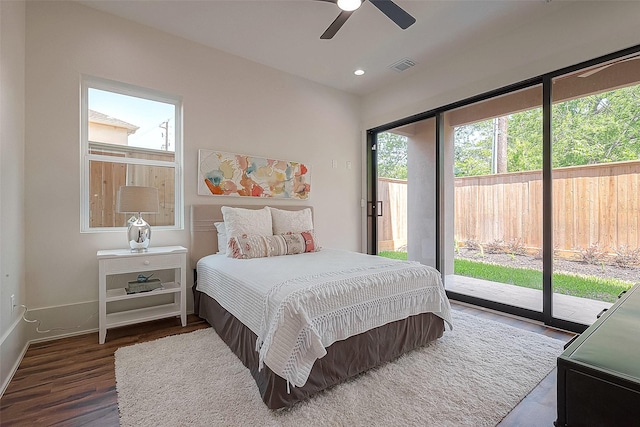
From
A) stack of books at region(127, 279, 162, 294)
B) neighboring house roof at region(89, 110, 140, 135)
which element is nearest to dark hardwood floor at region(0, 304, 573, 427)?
stack of books at region(127, 279, 162, 294)

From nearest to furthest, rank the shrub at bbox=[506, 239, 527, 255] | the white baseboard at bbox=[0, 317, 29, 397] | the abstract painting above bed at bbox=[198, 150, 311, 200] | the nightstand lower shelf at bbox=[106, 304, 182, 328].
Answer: the white baseboard at bbox=[0, 317, 29, 397]
the nightstand lower shelf at bbox=[106, 304, 182, 328]
the shrub at bbox=[506, 239, 527, 255]
the abstract painting above bed at bbox=[198, 150, 311, 200]

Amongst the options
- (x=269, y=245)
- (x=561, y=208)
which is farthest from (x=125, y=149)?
(x=561, y=208)

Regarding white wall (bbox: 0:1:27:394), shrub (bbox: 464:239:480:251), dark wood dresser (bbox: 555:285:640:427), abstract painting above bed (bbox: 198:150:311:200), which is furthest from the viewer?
shrub (bbox: 464:239:480:251)

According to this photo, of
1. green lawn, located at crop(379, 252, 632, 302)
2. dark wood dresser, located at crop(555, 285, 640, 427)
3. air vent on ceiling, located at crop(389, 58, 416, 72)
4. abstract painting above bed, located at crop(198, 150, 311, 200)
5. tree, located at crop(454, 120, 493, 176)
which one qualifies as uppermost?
air vent on ceiling, located at crop(389, 58, 416, 72)

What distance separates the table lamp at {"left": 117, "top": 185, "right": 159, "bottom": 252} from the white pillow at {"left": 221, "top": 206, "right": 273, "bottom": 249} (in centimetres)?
68

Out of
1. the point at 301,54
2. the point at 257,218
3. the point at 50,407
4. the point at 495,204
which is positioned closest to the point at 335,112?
the point at 301,54

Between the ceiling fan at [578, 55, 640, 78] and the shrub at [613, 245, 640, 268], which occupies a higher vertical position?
the ceiling fan at [578, 55, 640, 78]

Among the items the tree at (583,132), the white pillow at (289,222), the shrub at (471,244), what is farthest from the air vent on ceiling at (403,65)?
the shrub at (471,244)

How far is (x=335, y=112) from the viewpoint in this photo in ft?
14.8

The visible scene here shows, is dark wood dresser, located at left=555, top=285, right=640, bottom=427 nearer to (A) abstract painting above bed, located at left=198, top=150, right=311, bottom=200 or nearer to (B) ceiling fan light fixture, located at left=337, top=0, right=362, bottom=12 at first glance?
(B) ceiling fan light fixture, located at left=337, top=0, right=362, bottom=12

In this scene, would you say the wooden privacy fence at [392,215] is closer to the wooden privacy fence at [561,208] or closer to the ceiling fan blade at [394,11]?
the wooden privacy fence at [561,208]

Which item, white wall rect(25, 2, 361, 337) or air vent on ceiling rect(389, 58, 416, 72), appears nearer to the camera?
white wall rect(25, 2, 361, 337)

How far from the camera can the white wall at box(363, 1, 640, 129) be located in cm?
241

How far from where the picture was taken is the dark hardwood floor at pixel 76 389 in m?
1.53
